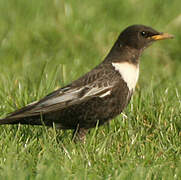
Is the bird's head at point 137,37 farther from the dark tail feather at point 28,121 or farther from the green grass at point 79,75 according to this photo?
the dark tail feather at point 28,121

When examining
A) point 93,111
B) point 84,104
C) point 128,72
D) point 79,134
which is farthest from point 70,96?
point 128,72

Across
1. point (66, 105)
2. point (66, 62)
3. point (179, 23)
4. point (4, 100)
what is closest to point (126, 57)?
point (66, 105)

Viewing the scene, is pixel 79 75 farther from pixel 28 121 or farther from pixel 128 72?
pixel 28 121

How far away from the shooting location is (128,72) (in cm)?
557

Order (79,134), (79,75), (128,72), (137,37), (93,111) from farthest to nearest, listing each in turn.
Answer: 1. (79,75)
2. (137,37)
3. (128,72)
4. (79,134)
5. (93,111)

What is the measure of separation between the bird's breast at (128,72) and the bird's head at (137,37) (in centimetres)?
33

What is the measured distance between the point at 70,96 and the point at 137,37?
Answer: 115cm

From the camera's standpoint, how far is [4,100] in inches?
241

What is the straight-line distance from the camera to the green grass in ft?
14.2

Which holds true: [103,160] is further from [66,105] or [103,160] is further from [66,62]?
[66,62]

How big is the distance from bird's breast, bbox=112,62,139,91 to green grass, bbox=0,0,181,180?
35cm

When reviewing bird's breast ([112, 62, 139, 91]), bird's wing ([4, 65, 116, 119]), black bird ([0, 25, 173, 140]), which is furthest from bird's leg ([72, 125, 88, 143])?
bird's breast ([112, 62, 139, 91])

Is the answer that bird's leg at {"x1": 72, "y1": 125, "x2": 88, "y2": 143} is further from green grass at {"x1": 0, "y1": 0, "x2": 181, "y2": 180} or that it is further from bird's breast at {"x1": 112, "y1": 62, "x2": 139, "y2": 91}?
bird's breast at {"x1": 112, "y1": 62, "x2": 139, "y2": 91}

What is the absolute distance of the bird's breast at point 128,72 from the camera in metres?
5.48
